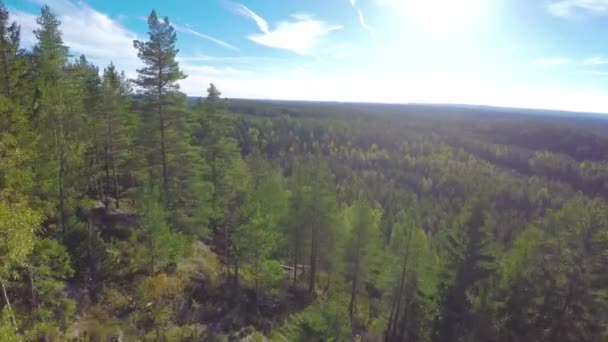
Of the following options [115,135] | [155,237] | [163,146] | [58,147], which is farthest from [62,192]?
[115,135]

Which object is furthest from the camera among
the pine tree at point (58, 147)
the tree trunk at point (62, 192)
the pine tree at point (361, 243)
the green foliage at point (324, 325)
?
the pine tree at point (361, 243)

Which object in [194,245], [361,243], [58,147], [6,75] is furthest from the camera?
[361,243]

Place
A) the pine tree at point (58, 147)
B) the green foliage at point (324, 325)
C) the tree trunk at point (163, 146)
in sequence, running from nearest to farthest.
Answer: the pine tree at point (58, 147)
the green foliage at point (324, 325)
the tree trunk at point (163, 146)

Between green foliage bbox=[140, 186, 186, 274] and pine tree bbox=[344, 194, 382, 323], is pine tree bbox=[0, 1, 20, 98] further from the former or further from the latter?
pine tree bbox=[344, 194, 382, 323]

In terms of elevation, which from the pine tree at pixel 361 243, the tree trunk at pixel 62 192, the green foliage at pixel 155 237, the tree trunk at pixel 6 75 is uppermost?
the tree trunk at pixel 6 75

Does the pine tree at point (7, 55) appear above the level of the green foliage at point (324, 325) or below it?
above

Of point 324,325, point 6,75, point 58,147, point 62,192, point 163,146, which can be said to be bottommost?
point 324,325

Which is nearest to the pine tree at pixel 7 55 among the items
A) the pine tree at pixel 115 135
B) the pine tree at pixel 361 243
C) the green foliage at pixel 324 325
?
the pine tree at pixel 115 135

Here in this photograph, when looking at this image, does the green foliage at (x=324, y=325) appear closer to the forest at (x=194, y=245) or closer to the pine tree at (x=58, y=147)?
the forest at (x=194, y=245)

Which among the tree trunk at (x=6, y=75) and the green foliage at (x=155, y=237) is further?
the green foliage at (x=155, y=237)

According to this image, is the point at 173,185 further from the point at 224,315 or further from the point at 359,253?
the point at 359,253

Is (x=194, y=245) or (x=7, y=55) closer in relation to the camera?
(x=7, y=55)

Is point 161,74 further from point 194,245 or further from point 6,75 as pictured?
point 194,245
